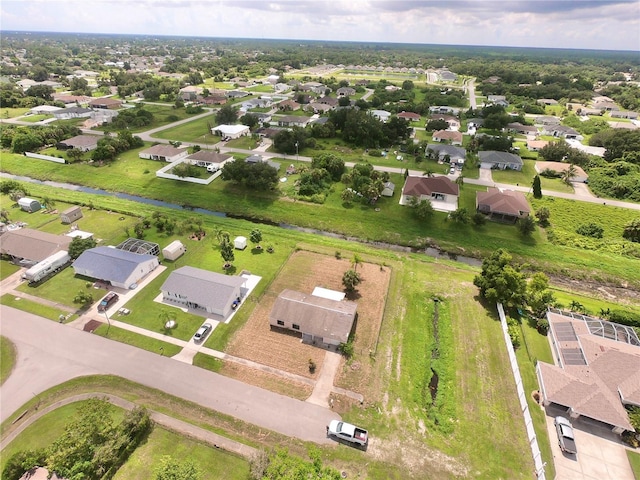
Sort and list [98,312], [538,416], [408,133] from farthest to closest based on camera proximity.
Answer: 1. [408,133]
2. [98,312]
3. [538,416]

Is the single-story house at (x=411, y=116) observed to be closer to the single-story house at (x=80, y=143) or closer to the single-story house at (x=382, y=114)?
the single-story house at (x=382, y=114)

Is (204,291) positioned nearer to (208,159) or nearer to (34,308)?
(34,308)

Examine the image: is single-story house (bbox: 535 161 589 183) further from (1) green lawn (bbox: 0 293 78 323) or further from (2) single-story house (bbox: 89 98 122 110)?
(2) single-story house (bbox: 89 98 122 110)

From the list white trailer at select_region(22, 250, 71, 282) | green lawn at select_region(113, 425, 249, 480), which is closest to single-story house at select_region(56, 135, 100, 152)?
white trailer at select_region(22, 250, 71, 282)

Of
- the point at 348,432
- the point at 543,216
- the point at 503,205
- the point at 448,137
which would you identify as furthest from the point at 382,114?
the point at 348,432

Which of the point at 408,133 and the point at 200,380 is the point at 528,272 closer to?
the point at 200,380

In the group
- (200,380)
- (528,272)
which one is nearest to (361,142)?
(528,272)
